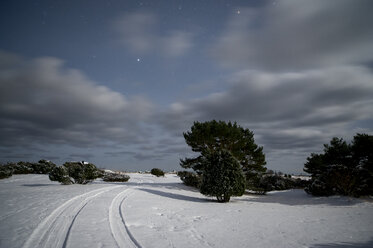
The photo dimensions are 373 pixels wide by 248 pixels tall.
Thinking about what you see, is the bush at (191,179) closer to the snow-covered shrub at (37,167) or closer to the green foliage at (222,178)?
the green foliage at (222,178)

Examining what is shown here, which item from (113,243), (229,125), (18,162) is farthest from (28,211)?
(18,162)

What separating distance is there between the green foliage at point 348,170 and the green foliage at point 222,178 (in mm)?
10612

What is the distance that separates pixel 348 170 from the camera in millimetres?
17875

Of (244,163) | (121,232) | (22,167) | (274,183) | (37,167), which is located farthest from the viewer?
(37,167)

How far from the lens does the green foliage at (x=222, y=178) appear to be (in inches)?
517

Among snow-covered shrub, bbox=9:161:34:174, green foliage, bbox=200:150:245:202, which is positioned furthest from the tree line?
snow-covered shrub, bbox=9:161:34:174

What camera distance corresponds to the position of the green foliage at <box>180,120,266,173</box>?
2159 cm

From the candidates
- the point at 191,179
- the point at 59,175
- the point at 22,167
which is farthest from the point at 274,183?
the point at 22,167

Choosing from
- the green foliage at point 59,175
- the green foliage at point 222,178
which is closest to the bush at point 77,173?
the green foliage at point 59,175

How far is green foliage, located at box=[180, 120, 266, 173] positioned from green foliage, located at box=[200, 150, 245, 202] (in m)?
7.26

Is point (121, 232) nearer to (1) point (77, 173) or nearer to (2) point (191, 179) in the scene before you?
(1) point (77, 173)

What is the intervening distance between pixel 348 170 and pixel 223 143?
11485mm

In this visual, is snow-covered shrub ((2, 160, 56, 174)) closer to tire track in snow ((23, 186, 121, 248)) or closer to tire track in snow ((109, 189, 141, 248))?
tire track in snow ((23, 186, 121, 248))

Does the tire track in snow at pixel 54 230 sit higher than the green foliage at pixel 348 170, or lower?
lower
